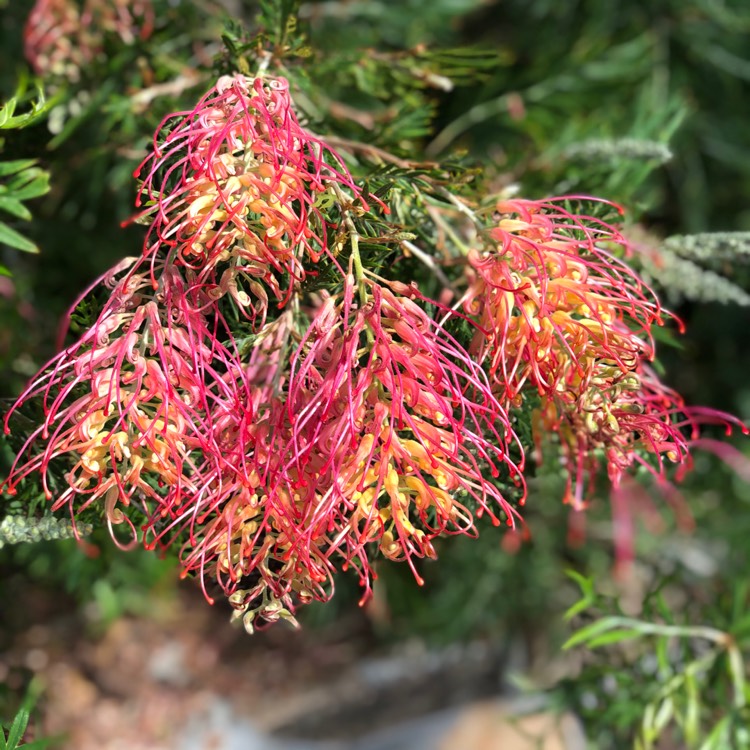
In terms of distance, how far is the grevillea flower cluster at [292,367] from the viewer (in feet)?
1.35

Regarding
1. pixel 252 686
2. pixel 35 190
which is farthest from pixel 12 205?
pixel 252 686

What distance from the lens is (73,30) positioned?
0.76 meters

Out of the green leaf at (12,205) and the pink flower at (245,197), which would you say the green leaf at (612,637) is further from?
the green leaf at (12,205)

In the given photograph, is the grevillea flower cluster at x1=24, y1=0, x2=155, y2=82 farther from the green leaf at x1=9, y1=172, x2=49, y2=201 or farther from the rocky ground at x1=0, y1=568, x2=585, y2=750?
the rocky ground at x1=0, y1=568, x2=585, y2=750

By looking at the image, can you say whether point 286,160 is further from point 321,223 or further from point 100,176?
point 100,176

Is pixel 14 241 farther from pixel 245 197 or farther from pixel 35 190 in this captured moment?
pixel 245 197

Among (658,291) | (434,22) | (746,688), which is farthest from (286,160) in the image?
(434,22)

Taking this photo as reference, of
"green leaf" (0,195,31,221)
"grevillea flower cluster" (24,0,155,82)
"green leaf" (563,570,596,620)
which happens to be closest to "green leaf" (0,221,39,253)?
"green leaf" (0,195,31,221)

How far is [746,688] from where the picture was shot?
0.75 metres

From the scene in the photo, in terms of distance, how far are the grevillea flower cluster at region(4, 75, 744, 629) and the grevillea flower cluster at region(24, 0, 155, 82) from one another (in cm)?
36

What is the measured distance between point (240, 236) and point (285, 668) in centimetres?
131

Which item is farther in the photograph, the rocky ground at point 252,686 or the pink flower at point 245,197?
the rocky ground at point 252,686

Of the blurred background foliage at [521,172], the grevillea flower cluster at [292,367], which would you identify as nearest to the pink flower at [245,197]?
the grevillea flower cluster at [292,367]

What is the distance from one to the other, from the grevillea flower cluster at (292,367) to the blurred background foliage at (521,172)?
14 centimetres
